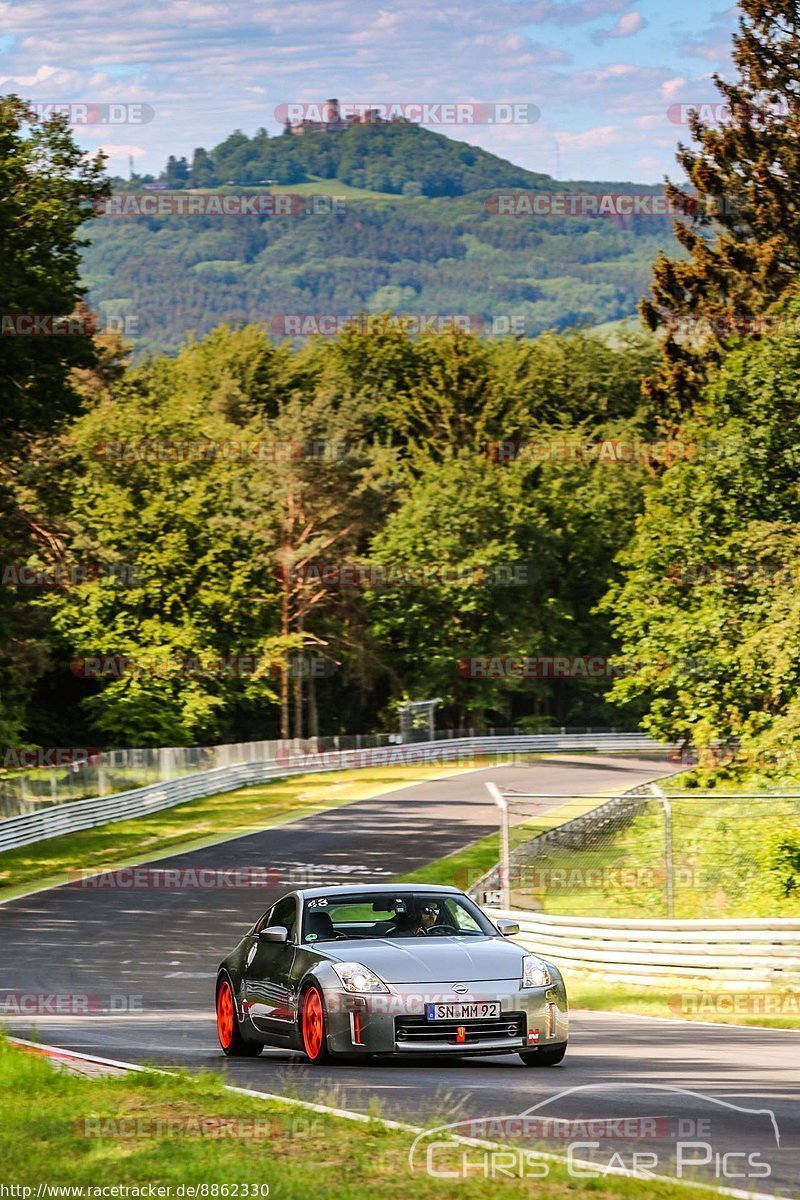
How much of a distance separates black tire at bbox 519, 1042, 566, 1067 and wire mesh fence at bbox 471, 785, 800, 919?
6.96 meters

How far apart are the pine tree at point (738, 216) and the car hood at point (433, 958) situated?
3911cm

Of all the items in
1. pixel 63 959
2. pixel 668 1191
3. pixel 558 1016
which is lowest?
pixel 63 959

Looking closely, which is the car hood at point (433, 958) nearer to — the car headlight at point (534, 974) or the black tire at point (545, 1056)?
the car headlight at point (534, 974)

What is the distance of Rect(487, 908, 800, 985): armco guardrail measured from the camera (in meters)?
17.7

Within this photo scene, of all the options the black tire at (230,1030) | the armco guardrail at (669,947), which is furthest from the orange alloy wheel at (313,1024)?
the armco guardrail at (669,947)

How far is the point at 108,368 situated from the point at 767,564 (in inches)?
2110

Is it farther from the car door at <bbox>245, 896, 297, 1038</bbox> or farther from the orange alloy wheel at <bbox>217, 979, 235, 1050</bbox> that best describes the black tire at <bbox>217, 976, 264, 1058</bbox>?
the car door at <bbox>245, 896, 297, 1038</bbox>

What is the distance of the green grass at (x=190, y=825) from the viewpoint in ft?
126

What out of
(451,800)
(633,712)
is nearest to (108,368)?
(633,712)

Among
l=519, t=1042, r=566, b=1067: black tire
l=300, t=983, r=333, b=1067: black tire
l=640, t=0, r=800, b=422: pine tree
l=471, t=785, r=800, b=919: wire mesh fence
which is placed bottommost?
l=471, t=785, r=800, b=919: wire mesh fence

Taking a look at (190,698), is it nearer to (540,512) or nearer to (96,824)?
(96,824)

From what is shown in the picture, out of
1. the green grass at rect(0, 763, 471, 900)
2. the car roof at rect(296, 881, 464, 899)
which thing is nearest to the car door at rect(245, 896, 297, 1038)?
the car roof at rect(296, 881, 464, 899)

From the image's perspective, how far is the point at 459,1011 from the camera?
1157 cm

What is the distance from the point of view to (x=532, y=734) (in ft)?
262
